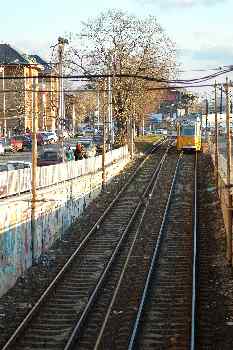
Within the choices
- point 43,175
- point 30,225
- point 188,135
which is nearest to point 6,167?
point 43,175

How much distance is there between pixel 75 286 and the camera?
61.4 ft

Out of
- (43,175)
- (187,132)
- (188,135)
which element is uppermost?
(187,132)

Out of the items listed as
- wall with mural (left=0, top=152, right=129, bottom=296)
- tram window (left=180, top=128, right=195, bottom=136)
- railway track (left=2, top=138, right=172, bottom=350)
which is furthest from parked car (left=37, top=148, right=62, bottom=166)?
tram window (left=180, top=128, right=195, bottom=136)

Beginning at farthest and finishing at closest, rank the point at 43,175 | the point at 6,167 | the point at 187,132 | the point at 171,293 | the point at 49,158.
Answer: the point at 187,132 < the point at 49,158 < the point at 6,167 < the point at 43,175 < the point at 171,293

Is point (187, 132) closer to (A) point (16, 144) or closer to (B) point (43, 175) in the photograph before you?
(A) point (16, 144)

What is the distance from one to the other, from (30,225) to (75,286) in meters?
3.43

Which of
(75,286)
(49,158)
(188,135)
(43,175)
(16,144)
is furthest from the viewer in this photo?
(16,144)

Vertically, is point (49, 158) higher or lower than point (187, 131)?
lower

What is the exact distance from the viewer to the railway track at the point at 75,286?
14.1 m

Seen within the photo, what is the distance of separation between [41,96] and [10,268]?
214ft

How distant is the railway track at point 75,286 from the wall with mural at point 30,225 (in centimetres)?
120

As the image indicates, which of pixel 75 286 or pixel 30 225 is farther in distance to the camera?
pixel 30 225

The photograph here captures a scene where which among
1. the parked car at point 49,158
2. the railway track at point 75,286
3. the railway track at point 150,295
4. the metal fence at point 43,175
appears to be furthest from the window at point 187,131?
the railway track at point 150,295

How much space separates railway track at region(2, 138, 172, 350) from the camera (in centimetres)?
1410
